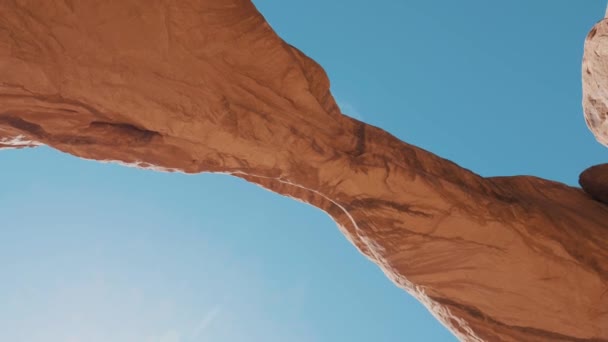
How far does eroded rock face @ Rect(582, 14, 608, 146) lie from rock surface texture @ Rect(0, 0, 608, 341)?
170 centimetres

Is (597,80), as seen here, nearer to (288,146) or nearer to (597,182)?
(597,182)

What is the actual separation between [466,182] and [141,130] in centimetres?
432

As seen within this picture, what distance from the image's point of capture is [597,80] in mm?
8898

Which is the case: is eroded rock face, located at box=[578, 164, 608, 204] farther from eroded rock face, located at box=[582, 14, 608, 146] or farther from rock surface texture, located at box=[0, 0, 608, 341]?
rock surface texture, located at box=[0, 0, 608, 341]

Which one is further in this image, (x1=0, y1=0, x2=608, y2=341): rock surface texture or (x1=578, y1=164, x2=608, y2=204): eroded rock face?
(x1=578, y1=164, x2=608, y2=204): eroded rock face

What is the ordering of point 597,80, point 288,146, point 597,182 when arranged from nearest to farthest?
point 288,146
point 597,80
point 597,182

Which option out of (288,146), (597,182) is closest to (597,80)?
(597,182)

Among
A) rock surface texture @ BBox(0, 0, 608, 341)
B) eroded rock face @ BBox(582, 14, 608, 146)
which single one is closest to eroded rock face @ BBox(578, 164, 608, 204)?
eroded rock face @ BBox(582, 14, 608, 146)

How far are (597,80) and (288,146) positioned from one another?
17.1ft

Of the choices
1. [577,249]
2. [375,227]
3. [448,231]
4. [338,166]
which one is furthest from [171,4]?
[577,249]

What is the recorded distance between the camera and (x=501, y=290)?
769 cm

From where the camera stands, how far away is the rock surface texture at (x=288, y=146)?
5.87 metres

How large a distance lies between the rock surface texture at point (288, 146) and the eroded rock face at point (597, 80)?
1695 mm

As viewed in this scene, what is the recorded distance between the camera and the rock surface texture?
5867 mm
